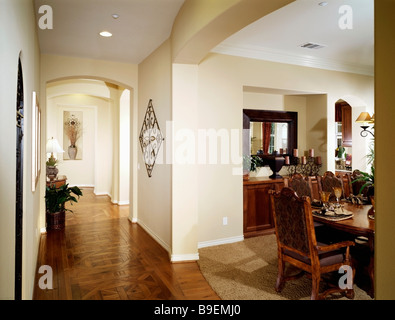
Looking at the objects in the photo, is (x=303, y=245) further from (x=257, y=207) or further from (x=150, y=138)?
(x=150, y=138)

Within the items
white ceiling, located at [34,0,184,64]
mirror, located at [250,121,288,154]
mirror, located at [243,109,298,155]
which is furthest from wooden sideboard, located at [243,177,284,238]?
white ceiling, located at [34,0,184,64]

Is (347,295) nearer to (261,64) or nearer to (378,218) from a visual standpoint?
(378,218)

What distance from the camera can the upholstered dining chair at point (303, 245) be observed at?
90.7 inches

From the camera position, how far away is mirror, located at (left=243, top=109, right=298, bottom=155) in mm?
4848

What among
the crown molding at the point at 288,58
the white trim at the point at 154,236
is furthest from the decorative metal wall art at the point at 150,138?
the crown molding at the point at 288,58

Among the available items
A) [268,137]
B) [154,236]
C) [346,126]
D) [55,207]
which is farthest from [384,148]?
[346,126]

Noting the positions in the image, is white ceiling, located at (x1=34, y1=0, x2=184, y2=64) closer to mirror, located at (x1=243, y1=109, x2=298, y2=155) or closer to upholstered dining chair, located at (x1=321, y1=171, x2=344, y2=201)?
mirror, located at (x1=243, y1=109, x2=298, y2=155)

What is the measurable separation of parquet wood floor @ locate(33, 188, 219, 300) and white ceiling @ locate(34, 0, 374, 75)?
9.18ft

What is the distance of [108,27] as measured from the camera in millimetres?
3471

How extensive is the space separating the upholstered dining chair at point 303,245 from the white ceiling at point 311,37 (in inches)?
80.8

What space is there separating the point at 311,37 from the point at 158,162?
2.72m

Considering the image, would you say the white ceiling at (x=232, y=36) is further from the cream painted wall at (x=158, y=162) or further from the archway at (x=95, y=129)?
the archway at (x=95, y=129)

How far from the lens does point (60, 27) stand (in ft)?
11.4
